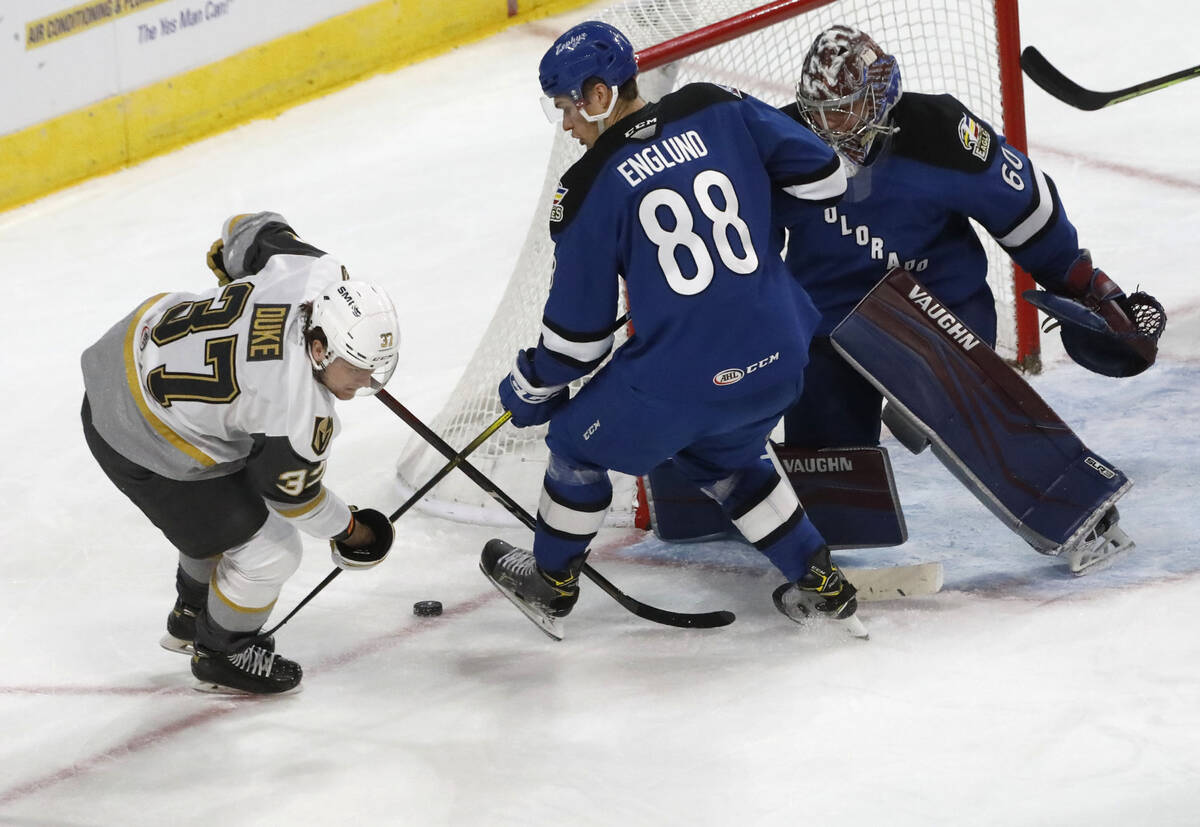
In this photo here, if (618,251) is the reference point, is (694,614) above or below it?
below

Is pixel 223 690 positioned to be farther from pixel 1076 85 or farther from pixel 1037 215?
pixel 1076 85

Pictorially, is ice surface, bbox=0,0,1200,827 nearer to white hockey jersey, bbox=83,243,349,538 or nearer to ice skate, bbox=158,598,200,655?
ice skate, bbox=158,598,200,655

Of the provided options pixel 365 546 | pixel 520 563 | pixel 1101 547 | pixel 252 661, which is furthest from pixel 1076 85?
pixel 252 661

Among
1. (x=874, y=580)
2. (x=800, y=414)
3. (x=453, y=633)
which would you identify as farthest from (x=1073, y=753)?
(x=453, y=633)

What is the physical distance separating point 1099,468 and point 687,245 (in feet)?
3.31

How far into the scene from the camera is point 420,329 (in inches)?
183

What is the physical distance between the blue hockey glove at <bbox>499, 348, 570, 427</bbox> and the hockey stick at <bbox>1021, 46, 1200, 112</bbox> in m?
1.57

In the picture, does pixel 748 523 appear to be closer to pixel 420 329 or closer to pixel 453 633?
pixel 453 633

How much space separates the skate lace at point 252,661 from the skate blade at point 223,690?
0.05 metres

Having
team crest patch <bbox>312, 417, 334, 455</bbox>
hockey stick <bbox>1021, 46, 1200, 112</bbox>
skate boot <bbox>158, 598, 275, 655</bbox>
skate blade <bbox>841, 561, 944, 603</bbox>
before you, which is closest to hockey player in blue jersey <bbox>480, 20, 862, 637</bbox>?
skate blade <bbox>841, 561, 944, 603</bbox>

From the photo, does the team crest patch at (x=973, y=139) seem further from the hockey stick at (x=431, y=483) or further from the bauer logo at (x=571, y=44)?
the hockey stick at (x=431, y=483)

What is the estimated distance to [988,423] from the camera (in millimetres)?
3115

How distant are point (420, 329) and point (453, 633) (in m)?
1.57

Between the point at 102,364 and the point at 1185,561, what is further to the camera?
the point at 1185,561
